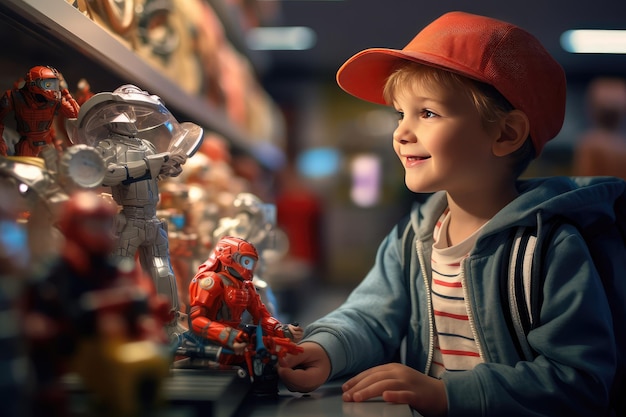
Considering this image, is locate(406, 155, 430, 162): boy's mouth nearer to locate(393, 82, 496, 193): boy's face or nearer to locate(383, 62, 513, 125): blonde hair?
locate(393, 82, 496, 193): boy's face

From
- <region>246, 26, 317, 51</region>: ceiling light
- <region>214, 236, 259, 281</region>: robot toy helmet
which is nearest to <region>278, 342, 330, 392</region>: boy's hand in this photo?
<region>214, 236, 259, 281</region>: robot toy helmet

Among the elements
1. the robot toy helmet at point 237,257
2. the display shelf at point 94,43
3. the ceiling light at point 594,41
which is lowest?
the robot toy helmet at point 237,257

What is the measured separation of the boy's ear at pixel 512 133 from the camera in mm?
992

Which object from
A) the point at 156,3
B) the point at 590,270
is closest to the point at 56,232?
the point at 590,270

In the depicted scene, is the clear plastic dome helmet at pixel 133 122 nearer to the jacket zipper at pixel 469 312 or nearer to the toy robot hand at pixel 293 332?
the toy robot hand at pixel 293 332

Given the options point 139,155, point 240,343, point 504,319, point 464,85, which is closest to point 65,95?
point 139,155

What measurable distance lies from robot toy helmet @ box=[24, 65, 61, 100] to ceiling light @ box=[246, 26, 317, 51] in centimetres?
253

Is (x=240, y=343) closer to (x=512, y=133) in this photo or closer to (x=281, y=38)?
(x=512, y=133)

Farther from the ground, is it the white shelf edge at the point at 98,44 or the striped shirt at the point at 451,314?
the white shelf edge at the point at 98,44

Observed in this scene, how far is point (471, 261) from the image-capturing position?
965mm

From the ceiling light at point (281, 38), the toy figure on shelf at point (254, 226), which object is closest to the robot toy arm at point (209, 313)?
the toy figure on shelf at point (254, 226)

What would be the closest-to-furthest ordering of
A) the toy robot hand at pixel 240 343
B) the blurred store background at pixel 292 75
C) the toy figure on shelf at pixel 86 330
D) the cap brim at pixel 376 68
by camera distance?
the toy figure on shelf at pixel 86 330 < the toy robot hand at pixel 240 343 < the cap brim at pixel 376 68 < the blurred store background at pixel 292 75

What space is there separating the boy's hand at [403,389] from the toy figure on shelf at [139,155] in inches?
10.5

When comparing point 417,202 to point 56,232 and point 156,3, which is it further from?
point 156,3
